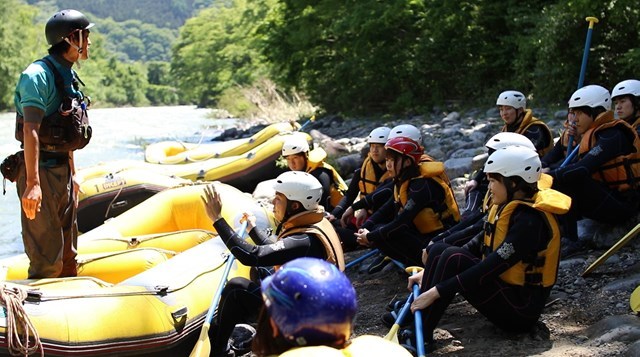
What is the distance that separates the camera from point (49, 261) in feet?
15.2

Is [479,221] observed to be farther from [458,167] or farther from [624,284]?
[458,167]

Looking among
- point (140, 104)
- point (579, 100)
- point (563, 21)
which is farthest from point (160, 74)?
point (579, 100)

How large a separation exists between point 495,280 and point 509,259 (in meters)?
0.15

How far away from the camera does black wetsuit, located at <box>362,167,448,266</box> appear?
530 cm

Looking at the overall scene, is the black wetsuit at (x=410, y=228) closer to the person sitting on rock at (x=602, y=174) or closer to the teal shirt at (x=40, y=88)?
the person sitting on rock at (x=602, y=174)

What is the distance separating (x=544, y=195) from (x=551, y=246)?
0.25m

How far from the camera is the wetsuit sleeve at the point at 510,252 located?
3.86 metres

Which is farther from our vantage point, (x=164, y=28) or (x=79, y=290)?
(x=164, y=28)

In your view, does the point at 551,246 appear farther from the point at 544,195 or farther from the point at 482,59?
the point at 482,59

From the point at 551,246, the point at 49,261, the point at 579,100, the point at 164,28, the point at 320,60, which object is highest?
the point at 579,100

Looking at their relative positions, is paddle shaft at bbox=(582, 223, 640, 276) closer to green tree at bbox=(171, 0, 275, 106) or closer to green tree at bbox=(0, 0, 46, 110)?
green tree at bbox=(171, 0, 275, 106)

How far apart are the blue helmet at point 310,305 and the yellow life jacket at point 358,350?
44 mm

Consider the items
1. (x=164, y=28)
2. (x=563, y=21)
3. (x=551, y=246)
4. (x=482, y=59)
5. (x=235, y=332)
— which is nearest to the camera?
(x=551, y=246)

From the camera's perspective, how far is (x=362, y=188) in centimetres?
655
